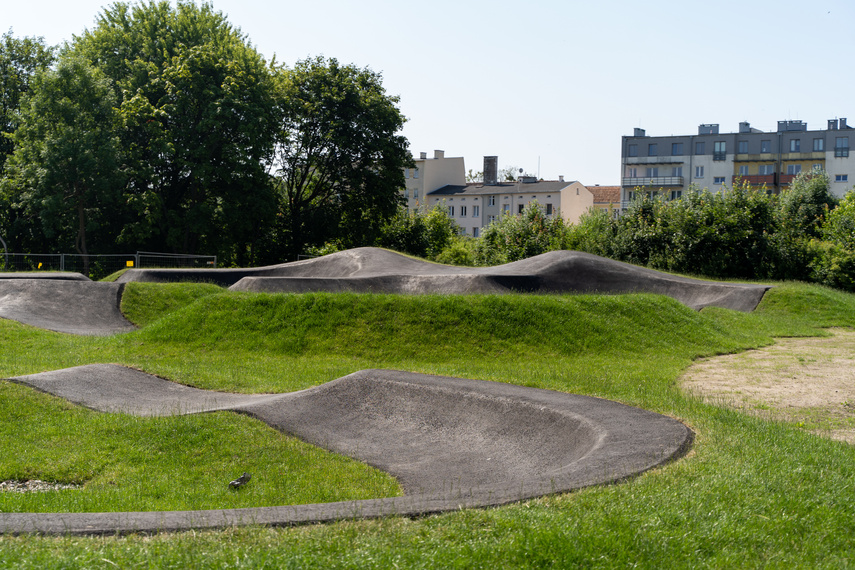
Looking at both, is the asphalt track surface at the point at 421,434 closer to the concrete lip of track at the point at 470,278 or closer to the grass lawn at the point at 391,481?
the grass lawn at the point at 391,481

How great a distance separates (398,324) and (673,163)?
3014 inches

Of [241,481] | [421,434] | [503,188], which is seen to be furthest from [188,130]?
[503,188]

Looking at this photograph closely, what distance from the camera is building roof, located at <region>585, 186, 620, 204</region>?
95381mm

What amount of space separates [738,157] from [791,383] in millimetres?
77927

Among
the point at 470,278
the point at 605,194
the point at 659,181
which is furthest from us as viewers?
the point at 605,194

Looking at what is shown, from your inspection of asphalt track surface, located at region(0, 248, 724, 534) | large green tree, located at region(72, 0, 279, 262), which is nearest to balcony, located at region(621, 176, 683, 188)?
large green tree, located at region(72, 0, 279, 262)

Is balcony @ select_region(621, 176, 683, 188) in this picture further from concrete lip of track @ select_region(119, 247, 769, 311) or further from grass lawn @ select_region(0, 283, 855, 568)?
grass lawn @ select_region(0, 283, 855, 568)

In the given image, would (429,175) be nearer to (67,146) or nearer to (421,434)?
(67,146)

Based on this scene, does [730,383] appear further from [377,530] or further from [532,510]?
[377,530]

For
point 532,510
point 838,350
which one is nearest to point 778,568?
point 532,510

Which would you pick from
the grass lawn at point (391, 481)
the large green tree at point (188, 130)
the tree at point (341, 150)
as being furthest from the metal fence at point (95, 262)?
the grass lawn at point (391, 481)

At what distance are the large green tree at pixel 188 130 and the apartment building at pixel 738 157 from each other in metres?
50.9

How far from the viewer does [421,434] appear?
955cm

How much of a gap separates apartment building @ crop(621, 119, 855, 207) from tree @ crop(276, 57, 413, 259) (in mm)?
41817
